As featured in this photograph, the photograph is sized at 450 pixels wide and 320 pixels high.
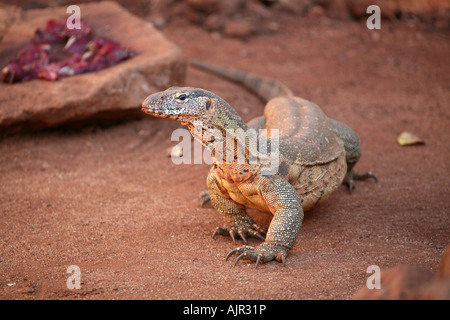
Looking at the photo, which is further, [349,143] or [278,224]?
[349,143]

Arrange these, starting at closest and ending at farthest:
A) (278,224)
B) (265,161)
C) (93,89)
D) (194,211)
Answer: (278,224)
(265,161)
(194,211)
(93,89)

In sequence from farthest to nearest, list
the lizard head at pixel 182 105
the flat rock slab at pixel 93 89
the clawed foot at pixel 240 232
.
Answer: the flat rock slab at pixel 93 89, the clawed foot at pixel 240 232, the lizard head at pixel 182 105

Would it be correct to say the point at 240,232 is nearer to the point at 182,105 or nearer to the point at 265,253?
the point at 265,253

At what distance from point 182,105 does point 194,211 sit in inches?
66.7

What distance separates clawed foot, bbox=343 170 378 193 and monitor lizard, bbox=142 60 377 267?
0.41 meters

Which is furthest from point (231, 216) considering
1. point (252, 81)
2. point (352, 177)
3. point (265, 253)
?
point (252, 81)

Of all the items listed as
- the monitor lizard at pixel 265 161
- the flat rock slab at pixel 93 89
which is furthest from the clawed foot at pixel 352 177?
the flat rock slab at pixel 93 89

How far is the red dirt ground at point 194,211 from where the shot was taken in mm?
3887

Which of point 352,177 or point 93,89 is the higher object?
point 93,89

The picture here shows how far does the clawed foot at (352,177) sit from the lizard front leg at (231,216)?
1.71 meters

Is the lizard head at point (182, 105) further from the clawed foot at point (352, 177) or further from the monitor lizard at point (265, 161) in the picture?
the clawed foot at point (352, 177)

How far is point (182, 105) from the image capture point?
405 centimetres

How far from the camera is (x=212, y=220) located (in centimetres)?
520
